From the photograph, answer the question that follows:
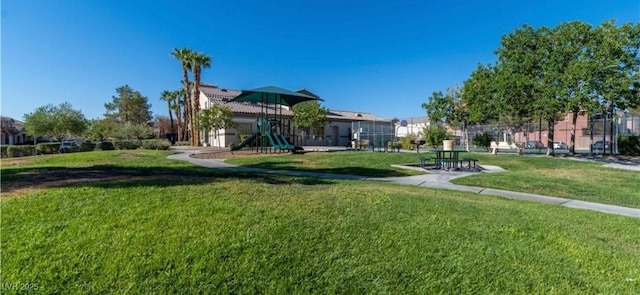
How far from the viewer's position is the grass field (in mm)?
2664

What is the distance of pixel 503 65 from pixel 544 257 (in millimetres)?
20439

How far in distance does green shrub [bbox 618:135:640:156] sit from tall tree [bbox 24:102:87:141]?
50.1 metres

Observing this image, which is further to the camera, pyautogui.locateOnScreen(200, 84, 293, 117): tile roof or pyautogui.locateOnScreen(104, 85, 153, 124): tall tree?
pyautogui.locateOnScreen(104, 85, 153, 124): tall tree

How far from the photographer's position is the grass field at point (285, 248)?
2664 millimetres

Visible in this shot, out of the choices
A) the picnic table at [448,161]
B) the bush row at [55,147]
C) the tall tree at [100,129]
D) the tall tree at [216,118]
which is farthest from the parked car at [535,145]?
the tall tree at [100,129]

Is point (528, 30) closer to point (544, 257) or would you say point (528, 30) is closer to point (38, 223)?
point (544, 257)

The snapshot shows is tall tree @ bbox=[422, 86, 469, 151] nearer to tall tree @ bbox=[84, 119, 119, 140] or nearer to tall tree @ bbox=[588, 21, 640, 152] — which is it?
tall tree @ bbox=[588, 21, 640, 152]

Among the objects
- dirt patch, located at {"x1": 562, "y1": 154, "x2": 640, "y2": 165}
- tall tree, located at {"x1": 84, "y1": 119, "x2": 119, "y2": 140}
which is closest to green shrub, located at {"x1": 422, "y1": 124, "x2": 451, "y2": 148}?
dirt patch, located at {"x1": 562, "y1": 154, "x2": 640, "y2": 165}

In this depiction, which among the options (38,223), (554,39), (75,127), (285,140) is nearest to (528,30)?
(554,39)

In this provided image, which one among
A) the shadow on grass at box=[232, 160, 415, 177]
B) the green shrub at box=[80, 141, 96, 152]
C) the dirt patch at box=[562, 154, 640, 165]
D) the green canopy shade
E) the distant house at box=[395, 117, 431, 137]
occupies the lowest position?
the dirt patch at box=[562, 154, 640, 165]

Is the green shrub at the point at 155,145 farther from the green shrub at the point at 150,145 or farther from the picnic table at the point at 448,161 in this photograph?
the picnic table at the point at 448,161

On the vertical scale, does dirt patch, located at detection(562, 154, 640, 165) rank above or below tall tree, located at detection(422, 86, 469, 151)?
below

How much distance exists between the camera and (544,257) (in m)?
3.38

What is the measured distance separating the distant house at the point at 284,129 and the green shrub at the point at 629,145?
55.2 ft
